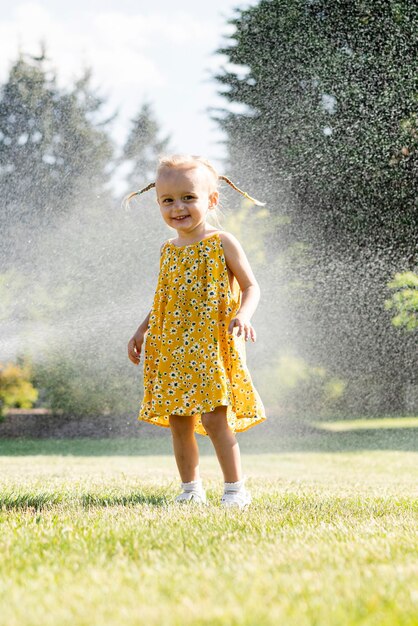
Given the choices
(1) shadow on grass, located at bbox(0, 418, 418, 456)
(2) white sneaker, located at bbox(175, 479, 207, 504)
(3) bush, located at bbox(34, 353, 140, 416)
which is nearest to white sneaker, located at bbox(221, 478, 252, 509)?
(2) white sneaker, located at bbox(175, 479, 207, 504)

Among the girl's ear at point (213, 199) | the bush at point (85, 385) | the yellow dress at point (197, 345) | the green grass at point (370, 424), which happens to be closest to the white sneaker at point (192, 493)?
the yellow dress at point (197, 345)

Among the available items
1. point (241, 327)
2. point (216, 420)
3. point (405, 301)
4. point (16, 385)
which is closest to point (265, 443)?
point (405, 301)

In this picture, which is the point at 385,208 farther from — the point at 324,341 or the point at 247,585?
the point at 247,585

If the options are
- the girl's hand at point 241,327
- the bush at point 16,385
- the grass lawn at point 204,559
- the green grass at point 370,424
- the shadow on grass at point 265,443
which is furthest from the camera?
the green grass at point 370,424

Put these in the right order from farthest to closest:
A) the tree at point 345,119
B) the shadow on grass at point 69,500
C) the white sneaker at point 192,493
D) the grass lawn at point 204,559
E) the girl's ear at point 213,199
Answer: the tree at point 345,119 → the girl's ear at point 213,199 → the white sneaker at point 192,493 → the shadow on grass at point 69,500 → the grass lawn at point 204,559

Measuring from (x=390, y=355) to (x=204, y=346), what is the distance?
1047cm

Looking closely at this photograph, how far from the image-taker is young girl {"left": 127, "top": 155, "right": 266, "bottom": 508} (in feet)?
9.46

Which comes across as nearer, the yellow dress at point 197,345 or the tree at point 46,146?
the yellow dress at point 197,345

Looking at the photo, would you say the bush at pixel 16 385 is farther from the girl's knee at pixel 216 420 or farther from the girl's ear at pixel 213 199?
the girl's knee at pixel 216 420

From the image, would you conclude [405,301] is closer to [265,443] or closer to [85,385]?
[265,443]

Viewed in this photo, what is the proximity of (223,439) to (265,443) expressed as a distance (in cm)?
852

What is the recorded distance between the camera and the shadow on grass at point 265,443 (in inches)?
396

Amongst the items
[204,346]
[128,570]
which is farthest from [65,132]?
[128,570]

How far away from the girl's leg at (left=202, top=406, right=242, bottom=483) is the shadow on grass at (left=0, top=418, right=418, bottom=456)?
6579 mm
